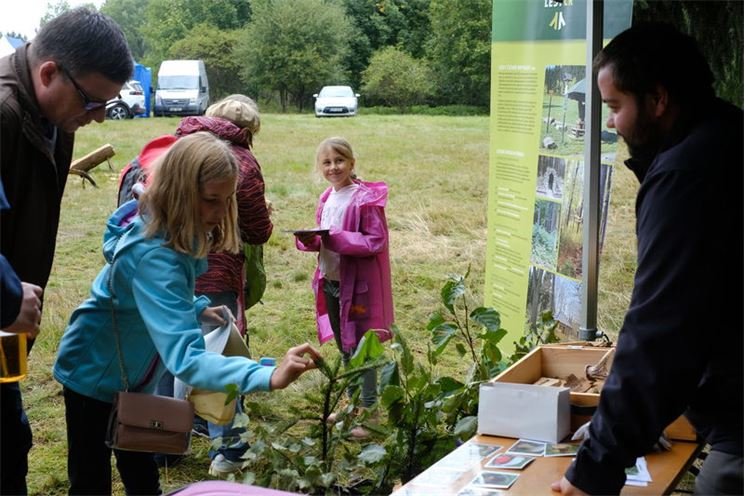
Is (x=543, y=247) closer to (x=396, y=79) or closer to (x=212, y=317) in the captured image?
(x=212, y=317)

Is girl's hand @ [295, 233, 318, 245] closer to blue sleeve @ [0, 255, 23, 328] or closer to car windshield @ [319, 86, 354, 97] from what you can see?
blue sleeve @ [0, 255, 23, 328]

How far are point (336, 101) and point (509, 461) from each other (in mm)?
21372

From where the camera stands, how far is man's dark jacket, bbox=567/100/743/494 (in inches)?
66.8

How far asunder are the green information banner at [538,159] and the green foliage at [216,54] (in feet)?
60.2

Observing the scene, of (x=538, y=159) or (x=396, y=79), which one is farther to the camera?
(x=396, y=79)

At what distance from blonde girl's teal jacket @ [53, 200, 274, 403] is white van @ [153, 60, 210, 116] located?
2096 cm

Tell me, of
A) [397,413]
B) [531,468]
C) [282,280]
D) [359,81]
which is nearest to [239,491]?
[531,468]

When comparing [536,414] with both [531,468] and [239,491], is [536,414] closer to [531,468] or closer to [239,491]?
[531,468]

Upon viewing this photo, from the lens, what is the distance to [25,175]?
2.33 metres

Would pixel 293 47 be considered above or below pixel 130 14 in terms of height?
below

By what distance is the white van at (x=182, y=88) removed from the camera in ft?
77.7

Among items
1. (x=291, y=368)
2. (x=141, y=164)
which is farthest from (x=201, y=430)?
(x=291, y=368)

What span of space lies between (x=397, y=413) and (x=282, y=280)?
566 centimetres

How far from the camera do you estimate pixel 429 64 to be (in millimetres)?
18312
